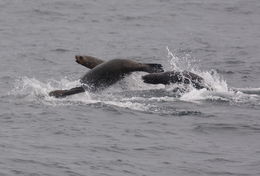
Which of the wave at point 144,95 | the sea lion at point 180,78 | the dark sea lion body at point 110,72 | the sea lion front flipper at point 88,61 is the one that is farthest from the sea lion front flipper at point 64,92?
the sea lion at point 180,78

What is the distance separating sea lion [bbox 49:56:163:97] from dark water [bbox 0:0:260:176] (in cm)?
23

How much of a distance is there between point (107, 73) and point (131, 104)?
1.05m

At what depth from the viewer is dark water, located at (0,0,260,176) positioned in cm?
1506

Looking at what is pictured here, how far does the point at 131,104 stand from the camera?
1953 centimetres

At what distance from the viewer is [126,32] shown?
3344 cm

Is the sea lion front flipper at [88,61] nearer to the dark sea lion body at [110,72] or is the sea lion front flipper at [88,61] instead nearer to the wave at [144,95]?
the wave at [144,95]

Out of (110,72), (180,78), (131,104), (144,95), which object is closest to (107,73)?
(110,72)

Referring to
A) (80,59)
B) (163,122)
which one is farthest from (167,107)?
(80,59)

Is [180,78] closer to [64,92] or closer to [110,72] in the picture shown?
[110,72]

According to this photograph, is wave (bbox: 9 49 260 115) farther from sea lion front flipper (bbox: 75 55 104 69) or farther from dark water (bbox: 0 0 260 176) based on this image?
sea lion front flipper (bbox: 75 55 104 69)

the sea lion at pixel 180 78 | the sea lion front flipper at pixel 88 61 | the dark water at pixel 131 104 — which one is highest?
the sea lion front flipper at pixel 88 61

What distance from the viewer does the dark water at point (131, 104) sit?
15.1 meters

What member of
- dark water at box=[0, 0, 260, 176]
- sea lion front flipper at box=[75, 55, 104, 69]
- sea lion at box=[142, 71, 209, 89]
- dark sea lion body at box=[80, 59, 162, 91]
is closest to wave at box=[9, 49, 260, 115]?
dark water at box=[0, 0, 260, 176]

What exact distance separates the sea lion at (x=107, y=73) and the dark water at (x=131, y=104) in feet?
0.77
